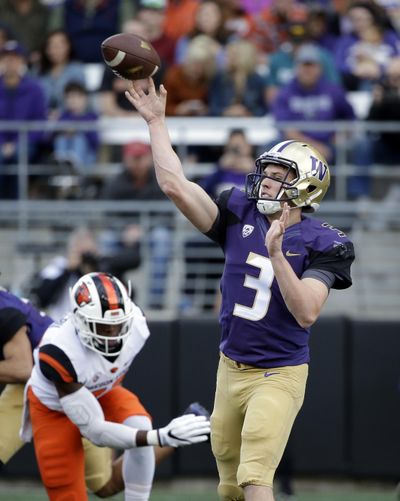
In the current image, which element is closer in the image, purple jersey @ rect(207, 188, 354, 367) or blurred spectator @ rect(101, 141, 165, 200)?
purple jersey @ rect(207, 188, 354, 367)

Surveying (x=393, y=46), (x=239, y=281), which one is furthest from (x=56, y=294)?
(x=393, y=46)

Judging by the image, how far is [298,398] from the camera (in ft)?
17.5

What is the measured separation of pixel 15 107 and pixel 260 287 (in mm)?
4858

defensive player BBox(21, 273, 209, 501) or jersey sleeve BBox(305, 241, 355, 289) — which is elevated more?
jersey sleeve BBox(305, 241, 355, 289)

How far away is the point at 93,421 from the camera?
5691 mm

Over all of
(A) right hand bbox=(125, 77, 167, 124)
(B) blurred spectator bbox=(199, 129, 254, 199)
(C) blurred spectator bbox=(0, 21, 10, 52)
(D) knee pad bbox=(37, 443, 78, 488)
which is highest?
(A) right hand bbox=(125, 77, 167, 124)

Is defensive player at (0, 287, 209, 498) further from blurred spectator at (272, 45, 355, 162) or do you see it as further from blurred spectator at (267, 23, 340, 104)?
blurred spectator at (267, 23, 340, 104)

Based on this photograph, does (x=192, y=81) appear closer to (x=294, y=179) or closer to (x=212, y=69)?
(x=212, y=69)

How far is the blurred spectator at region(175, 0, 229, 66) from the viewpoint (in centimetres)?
1033

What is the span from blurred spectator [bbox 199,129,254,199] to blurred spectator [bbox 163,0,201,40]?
225 cm

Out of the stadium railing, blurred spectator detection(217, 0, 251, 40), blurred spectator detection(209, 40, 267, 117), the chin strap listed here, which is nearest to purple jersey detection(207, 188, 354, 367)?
the chin strap

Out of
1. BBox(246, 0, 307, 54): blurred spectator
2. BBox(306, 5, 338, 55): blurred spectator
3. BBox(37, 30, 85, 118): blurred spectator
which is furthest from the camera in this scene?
BBox(246, 0, 307, 54): blurred spectator

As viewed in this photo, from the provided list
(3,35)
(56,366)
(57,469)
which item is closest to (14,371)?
(56,366)

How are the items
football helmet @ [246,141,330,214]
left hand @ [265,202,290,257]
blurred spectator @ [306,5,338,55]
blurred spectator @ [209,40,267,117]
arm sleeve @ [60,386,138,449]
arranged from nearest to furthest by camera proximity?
left hand @ [265,202,290,257]
football helmet @ [246,141,330,214]
arm sleeve @ [60,386,138,449]
blurred spectator @ [209,40,267,117]
blurred spectator @ [306,5,338,55]
